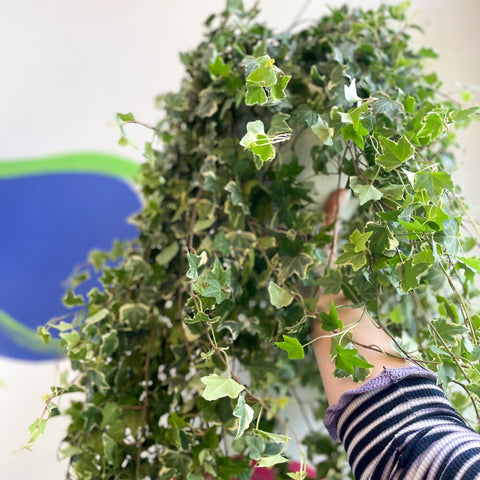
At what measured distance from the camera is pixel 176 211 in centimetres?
84

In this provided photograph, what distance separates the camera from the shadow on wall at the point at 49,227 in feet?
4.11

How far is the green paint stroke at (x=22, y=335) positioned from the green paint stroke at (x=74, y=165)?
1.28ft

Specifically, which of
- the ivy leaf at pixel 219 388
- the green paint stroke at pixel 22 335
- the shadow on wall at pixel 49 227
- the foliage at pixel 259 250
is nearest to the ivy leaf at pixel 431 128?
the foliage at pixel 259 250

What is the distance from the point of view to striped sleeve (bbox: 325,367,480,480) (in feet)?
1.46

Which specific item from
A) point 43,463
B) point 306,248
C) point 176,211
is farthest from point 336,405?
point 43,463

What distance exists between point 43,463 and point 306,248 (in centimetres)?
94

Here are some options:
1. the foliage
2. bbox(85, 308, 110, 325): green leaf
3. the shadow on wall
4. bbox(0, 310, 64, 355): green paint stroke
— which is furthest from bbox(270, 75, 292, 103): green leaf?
bbox(0, 310, 64, 355): green paint stroke

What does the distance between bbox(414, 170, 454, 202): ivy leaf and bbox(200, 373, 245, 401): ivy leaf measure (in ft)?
0.93

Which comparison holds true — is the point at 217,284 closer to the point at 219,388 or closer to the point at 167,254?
the point at 219,388

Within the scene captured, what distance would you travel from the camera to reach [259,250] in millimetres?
726

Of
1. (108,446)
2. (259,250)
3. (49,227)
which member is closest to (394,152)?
(259,250)

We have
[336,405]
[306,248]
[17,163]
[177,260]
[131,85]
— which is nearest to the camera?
[336,405]

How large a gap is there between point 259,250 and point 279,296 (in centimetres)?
12

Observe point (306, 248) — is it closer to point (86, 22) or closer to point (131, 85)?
point (131, 85)
